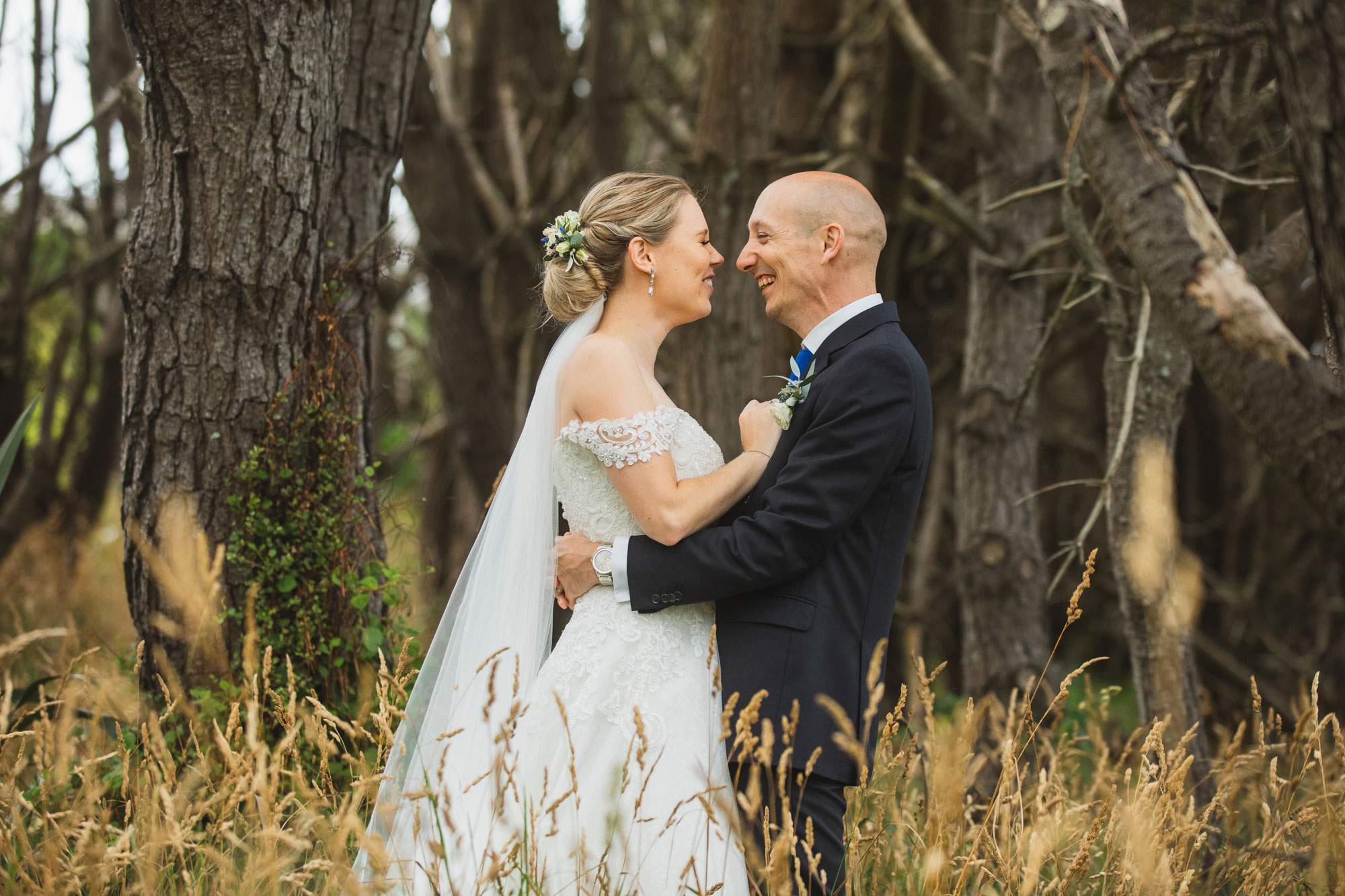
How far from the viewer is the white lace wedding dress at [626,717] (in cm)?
245

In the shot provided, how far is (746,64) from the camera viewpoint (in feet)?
16.0

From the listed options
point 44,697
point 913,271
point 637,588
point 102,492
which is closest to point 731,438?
point 637,588

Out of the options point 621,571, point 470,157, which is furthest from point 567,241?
point 470,157

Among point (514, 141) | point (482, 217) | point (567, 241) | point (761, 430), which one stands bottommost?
point (761, 430)

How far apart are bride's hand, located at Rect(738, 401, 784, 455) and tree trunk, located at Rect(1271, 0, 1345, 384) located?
131cm

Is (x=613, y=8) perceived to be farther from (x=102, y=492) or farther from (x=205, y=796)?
(x=205, y=796)

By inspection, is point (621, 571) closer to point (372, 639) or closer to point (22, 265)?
point (372, 639)

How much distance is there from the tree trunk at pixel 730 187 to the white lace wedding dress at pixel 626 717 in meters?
1.96

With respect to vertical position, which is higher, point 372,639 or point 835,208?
point 835,208

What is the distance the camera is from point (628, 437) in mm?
2600

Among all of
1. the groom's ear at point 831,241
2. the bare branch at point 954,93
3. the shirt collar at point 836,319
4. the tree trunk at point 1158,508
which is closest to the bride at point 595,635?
the shirt collar at point 836,319

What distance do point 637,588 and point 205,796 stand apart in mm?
1436

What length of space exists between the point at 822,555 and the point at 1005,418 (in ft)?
8.62

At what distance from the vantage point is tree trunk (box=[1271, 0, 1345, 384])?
1.69 metres
